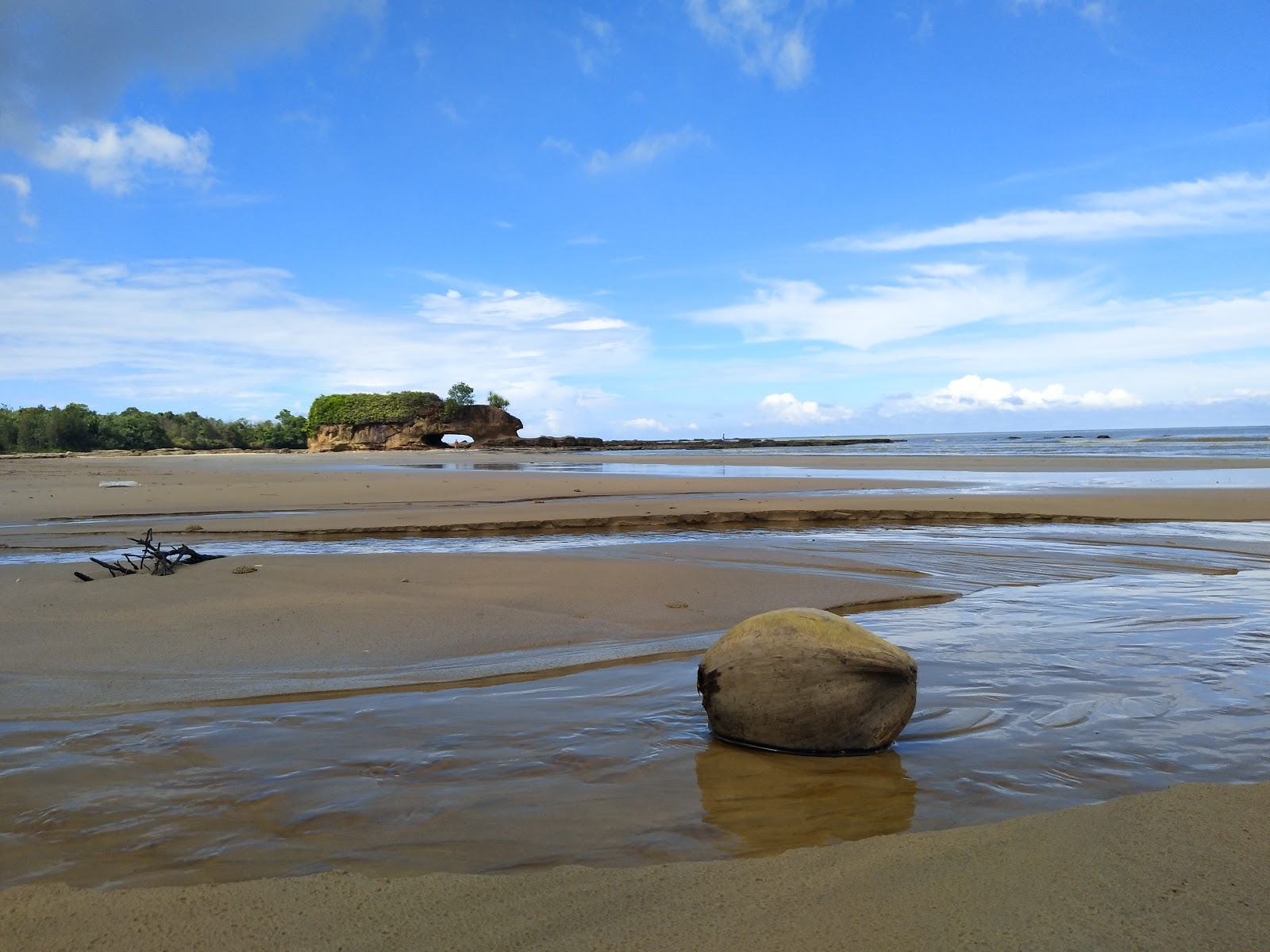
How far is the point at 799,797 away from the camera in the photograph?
3.35m

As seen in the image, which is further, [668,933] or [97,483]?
[97,483]

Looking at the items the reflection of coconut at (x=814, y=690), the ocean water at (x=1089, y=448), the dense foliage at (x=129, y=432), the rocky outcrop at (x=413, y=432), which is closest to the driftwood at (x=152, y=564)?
the reflection of coconut at (x=814, y=690)

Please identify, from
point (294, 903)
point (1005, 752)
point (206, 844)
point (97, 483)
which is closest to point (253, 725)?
point (206, 844)

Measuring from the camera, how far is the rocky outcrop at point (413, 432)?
261ft

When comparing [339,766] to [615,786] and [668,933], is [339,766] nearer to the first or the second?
[615,786]

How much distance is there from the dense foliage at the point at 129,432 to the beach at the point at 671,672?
75712mm

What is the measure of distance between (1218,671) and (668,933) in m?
4.18

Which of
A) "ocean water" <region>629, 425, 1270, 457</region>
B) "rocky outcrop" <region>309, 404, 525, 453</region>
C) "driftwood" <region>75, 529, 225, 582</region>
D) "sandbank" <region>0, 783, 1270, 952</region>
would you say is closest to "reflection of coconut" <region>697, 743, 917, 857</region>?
"sandbank" <region>0, 783, 1270, 952</region>

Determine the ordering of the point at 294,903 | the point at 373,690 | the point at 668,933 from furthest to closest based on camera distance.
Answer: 1. the point at 373,690
2. the point at 294,903
3. the point at 668,933

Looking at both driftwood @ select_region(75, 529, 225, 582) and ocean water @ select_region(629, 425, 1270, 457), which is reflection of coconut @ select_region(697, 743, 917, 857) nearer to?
driftwood @ select_region(75, 529, 225, 582)

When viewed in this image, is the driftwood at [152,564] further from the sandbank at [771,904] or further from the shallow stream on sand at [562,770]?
the sandbank at [771,904]

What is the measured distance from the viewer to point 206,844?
2.89 meters

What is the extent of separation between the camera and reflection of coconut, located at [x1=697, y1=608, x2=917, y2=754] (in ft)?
12.5

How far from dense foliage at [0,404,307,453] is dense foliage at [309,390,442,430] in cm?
704
